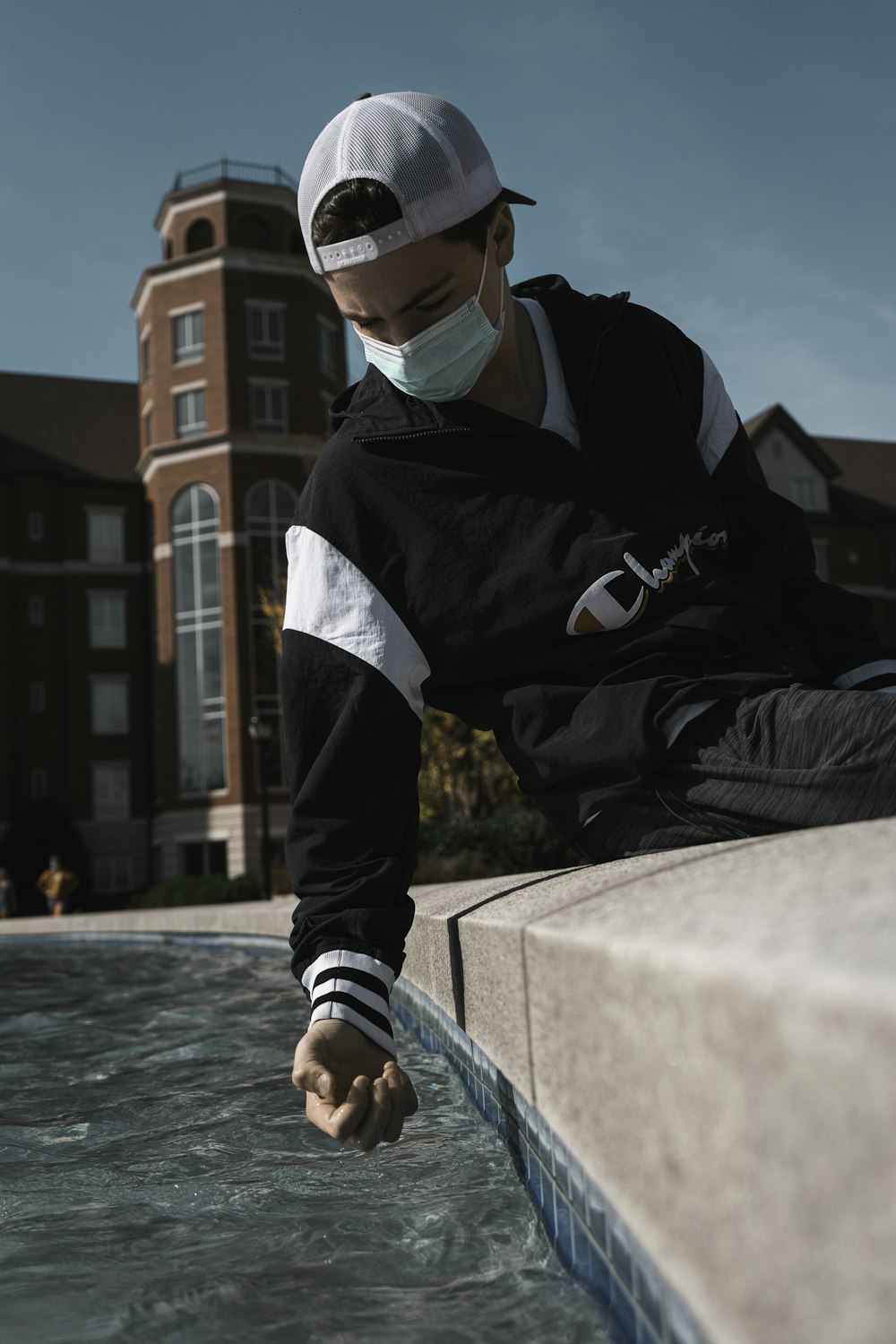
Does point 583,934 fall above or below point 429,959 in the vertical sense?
above

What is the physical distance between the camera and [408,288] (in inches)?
80.1

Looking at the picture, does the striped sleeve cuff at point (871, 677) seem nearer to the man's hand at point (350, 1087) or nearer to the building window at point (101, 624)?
the man's hand at point (350, 1087)

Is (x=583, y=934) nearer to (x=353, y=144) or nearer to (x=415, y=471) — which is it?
(x=415, y=471)

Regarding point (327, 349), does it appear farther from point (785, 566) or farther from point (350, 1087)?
point (350, 1087)

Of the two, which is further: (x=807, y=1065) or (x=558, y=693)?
(x=558, y=693)

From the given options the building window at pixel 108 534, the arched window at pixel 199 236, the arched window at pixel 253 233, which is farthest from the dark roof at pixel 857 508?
the building window at pixel 108 534

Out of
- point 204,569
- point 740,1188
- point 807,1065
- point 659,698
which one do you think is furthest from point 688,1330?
point 204,569

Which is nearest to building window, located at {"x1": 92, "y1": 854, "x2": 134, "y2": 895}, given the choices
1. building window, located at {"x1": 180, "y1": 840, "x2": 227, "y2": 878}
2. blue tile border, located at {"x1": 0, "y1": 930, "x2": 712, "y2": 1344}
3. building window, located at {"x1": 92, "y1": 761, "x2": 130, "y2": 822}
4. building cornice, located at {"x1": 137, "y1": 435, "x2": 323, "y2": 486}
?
building window, located at {"x1": 92, "y1": 761, "x2": 130, "y2": 822}

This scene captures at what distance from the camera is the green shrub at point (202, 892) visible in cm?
2359

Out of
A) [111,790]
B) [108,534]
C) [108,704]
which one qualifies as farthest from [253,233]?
[111,790]

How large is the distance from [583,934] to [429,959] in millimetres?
1539

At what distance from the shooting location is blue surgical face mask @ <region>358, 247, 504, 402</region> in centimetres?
208

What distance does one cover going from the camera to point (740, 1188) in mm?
792

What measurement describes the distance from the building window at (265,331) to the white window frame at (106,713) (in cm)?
1121
